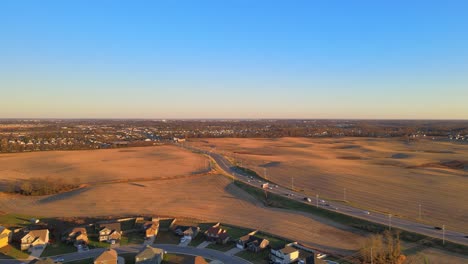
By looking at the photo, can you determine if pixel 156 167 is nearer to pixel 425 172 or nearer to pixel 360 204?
pixel 360 204

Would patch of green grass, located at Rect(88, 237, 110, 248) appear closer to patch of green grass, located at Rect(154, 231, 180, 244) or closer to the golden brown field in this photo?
patch of green grass, located at Rect(154, 231, 180, 244)

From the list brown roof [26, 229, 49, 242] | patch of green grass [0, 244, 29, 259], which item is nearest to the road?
patch of green grass [0, 244, 29, 259]

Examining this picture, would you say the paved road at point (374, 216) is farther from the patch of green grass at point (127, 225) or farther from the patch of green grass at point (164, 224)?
the patch of green grass at point (127, 225)

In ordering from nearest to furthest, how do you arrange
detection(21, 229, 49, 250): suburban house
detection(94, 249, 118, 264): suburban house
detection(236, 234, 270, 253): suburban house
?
detection(94, 249, 118, 264): suburban house
detection(236, 234, 270, 253): suburban house
detection(21, 229, 49, 250): suburban house

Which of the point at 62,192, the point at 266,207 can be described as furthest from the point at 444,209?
the point at 62,192

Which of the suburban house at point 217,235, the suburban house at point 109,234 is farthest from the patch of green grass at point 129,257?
→ the suburban house at point 217,235
